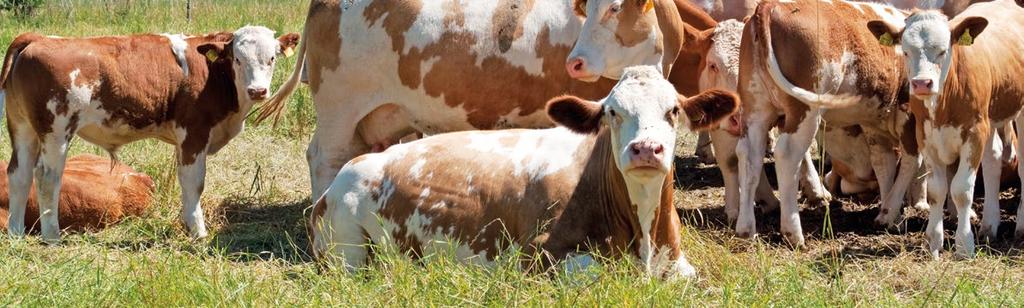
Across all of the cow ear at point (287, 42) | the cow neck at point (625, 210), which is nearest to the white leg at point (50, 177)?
the cow ear at point (287, 42)

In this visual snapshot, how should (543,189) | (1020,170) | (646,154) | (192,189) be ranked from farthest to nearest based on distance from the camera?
(192,189)
(1020,170)
(543,189)
(646,154)

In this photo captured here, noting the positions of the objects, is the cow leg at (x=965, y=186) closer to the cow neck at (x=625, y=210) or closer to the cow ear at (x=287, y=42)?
the cow neck at (x=625, y=210)

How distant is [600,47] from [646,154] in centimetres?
290

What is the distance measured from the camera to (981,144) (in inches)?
332

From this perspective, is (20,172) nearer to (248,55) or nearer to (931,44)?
(248,55)

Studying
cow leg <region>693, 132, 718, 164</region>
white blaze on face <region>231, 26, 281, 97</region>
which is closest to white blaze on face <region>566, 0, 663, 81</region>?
white blaze on face <region>231, 26, 281, 97</region>

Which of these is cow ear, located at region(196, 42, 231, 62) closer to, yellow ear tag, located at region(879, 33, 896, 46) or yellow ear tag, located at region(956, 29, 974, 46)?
yellow ear tag, located at region(879, 33, 896, 46)

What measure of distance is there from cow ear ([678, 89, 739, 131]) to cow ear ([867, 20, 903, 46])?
2196 mm

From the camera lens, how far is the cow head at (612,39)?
894cm

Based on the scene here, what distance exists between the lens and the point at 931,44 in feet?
26.7

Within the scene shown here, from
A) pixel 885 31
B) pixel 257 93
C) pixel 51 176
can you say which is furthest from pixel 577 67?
pixel 51 176

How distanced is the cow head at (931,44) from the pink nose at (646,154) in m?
2.42

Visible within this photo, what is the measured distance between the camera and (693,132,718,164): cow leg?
1217 centimetres

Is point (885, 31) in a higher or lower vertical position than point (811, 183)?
higher
